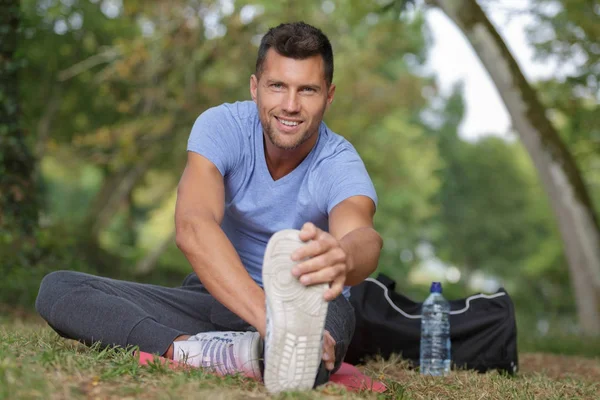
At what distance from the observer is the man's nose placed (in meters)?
3.19

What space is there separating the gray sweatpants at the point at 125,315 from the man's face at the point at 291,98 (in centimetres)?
75

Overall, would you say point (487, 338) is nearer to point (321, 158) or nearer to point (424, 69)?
point (321, 158)

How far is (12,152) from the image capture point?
7.35 meters

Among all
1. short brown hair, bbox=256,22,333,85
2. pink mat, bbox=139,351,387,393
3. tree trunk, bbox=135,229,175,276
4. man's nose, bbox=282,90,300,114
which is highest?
short brown hair, bbox=256,22,333,85

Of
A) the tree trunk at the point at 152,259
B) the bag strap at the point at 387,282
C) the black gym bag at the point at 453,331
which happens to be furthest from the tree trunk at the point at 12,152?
the tree trunk at the point at 152,259

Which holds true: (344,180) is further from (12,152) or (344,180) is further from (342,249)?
(12,152)

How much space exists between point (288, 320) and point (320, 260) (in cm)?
22

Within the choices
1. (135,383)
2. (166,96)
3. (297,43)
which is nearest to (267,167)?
(297,43)

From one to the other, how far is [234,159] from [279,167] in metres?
0.23

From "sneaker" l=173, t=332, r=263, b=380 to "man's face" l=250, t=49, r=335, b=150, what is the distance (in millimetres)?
870

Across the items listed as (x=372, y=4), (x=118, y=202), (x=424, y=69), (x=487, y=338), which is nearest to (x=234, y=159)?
(x=487, y=338)

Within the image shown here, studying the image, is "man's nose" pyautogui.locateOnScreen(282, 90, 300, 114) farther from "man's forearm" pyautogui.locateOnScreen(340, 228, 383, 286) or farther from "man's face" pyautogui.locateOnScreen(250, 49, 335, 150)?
"man's forearm" pyautogui.locateOnScreen(340, 228, 383, 286)

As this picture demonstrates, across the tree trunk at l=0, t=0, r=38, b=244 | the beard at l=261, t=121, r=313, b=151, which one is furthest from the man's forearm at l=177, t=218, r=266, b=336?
the tree trunk at l=0, t=0, r=38, b=244

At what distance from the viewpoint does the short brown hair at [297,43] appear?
319 cm
